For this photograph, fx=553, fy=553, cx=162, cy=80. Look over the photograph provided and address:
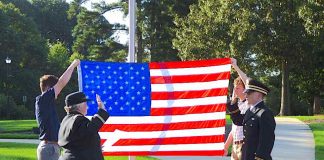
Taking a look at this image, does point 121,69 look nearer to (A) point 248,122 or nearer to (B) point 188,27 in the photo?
(A) point 248,122

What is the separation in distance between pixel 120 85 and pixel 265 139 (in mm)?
2390

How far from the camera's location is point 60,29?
84.2m

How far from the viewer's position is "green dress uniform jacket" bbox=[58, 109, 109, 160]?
546 cm

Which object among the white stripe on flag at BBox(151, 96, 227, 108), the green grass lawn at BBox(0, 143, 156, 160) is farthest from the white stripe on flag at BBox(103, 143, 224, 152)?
the green grass lawn at BBox(0, 143, 156, 160)

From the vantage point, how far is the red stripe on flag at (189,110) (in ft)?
24.3

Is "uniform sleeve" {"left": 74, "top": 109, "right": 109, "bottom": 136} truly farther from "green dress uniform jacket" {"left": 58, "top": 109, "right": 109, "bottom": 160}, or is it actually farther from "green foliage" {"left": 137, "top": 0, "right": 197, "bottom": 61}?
"green foliage" {"left": 137, "top": 0, "right": 197, "bottom": 61}

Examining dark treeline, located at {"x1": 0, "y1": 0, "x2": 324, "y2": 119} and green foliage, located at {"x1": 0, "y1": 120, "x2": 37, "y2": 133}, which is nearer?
green foliage, located at {"x1": 0, "y1": 120, "x2": 37, "y2": 133}

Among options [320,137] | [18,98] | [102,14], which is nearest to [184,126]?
[320,137]

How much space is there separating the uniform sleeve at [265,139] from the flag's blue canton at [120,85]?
6.60 ft

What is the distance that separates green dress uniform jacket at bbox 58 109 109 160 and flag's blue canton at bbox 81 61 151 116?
178cm

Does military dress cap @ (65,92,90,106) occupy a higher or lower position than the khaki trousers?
higher

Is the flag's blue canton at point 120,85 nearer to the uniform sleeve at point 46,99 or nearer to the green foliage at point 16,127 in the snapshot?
the uniform sleeve at point 46,99

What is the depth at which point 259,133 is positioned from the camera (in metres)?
5.95

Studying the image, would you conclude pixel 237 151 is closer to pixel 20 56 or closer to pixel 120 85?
pixel 120 85
